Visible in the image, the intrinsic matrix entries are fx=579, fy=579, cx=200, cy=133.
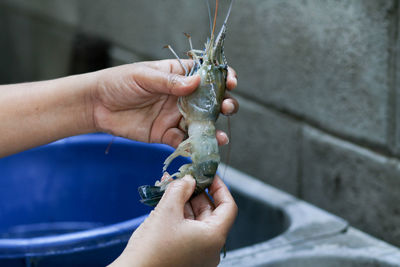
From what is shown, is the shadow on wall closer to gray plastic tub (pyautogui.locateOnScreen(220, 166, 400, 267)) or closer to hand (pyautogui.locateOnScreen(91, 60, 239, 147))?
gray plastic tub (pyautogui.locateOnScreen(220, 166, 400, 267))

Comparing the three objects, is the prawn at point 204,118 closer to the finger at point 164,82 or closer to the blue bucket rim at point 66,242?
the finger at point 164,82

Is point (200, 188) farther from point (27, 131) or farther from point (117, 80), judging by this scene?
point (27, 131)

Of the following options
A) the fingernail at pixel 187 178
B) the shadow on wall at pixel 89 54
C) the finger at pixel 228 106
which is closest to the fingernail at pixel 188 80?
the finger at pixel 228 106

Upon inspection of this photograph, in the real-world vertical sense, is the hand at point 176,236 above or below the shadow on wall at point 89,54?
above

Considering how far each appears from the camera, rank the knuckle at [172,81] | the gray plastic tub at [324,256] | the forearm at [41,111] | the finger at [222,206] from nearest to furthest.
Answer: the finger at [222,206] → the knuckle at [172,81] → the forearm at [41,111] → the gray plastic tub at [324,256]

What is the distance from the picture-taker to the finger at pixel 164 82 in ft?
6.36

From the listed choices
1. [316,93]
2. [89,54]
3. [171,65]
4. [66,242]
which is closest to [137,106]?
[171,65]

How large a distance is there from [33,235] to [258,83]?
4.89 feet

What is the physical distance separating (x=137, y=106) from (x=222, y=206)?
61 cm

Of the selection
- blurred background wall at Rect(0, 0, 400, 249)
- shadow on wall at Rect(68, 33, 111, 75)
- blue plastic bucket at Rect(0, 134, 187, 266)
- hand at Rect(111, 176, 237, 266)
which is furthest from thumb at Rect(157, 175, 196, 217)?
shadow on wall at Rect(68, 33, 111, 75)

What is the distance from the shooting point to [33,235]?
2902 millimetres

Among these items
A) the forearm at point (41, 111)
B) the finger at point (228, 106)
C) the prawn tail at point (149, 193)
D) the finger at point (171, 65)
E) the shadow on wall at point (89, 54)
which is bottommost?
the shadow on wall at point (89, 54)

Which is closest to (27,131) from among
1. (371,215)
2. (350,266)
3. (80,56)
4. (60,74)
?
(350,266)

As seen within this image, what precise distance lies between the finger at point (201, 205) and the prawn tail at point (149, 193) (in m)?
0.12
